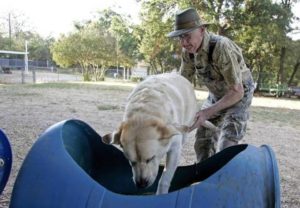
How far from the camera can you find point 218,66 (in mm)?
3686

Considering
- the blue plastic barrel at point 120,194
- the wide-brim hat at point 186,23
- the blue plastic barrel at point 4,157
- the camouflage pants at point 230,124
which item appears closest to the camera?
the blue plastic barrel at point 120,194

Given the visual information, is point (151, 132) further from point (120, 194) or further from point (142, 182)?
point (120, 194)

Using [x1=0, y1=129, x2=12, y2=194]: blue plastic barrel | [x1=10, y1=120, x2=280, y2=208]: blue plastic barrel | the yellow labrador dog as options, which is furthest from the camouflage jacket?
[x1=0, y1=129, x2=12, y2=194]: blue plastic barrel

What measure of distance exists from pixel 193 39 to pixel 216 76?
524 millimetres

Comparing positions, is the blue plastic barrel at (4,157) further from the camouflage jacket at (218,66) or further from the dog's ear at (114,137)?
the camouflage jacket at (218,66)

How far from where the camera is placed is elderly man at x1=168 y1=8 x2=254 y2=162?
3.49 meters

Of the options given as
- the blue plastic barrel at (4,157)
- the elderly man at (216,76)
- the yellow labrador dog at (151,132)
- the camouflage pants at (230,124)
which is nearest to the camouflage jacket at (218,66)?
the elderly man at (216,76)

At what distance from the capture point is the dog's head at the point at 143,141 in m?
2.85

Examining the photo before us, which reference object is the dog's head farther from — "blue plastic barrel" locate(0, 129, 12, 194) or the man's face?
the man's face

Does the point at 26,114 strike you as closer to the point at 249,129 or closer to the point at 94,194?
the point at 249,129

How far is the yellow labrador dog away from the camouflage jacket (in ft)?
1.60

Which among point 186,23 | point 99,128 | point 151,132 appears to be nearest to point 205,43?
point 186,23

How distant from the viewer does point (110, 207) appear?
2.10 m

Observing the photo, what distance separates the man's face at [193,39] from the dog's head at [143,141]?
95cm
